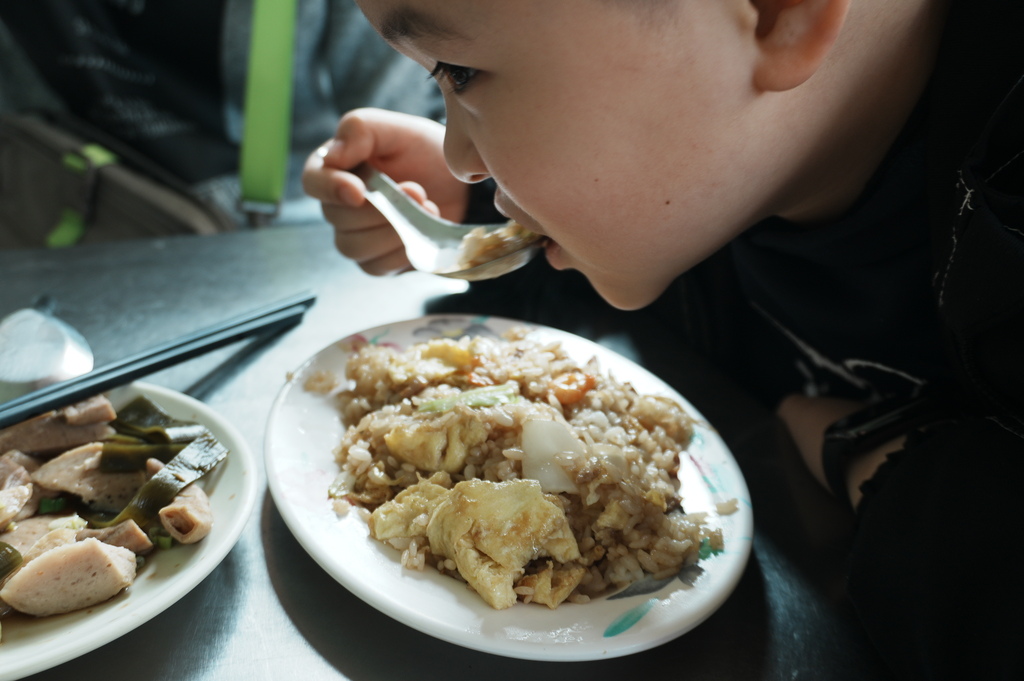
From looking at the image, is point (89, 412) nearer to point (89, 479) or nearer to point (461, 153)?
point (89, 479)

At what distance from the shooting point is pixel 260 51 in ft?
5.98

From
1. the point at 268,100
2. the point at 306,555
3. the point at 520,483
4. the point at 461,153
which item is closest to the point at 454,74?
the point at 461,153

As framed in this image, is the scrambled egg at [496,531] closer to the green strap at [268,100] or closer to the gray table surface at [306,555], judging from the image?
the gray table surface at [306,555]

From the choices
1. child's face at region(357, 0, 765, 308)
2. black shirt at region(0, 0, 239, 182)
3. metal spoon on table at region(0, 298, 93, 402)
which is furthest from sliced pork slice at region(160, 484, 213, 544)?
black shirt at region(0, 0, 239, 182)

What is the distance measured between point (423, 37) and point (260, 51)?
1438mm

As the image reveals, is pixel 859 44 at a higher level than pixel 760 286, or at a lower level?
higher

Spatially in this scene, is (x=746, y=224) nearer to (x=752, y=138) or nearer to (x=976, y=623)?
(x=752, y=138)

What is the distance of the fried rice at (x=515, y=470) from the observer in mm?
685

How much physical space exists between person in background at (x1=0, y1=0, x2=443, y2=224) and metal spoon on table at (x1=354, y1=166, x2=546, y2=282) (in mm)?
1115

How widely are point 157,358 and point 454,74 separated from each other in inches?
23.2

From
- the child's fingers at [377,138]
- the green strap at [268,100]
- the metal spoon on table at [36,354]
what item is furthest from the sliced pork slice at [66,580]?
the green strap at [268,100]

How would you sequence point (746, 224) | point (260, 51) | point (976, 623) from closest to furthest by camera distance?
point (976, 623) < point (746, 224) < point (260, 51)

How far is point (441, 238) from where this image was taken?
45.1 inches

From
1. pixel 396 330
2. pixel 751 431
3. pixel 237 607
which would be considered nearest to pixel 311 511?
pixel 237 607
